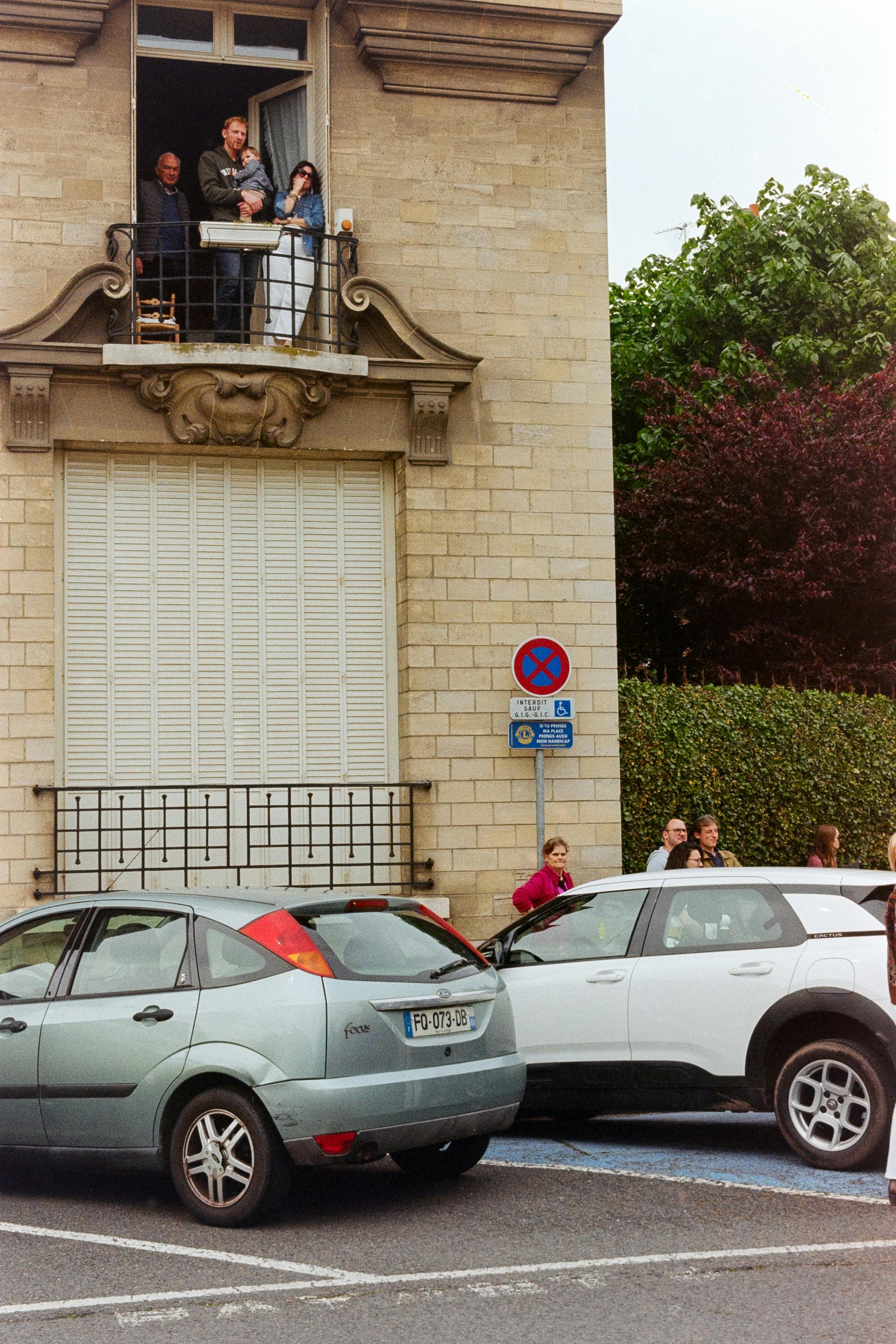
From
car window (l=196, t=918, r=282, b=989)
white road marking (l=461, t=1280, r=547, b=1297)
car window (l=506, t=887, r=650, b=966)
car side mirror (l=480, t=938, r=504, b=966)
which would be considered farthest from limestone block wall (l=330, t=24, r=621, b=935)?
white road marking (l=461, t=1280, r=547, b=1297)

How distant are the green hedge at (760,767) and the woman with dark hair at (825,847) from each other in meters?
2.29

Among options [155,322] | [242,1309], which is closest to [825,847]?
[155,322]

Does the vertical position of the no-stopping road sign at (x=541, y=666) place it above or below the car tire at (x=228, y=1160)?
A: above

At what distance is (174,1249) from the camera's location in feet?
20.6

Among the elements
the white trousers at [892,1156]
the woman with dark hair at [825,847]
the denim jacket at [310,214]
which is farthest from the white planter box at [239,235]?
the white trousers at [892,1156]

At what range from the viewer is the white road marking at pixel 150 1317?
5285mm

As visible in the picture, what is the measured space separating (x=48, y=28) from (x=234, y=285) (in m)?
2.62

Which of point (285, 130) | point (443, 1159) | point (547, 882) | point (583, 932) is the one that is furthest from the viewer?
point (285, 130)

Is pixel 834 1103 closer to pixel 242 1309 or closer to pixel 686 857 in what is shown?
pixel 242 1309

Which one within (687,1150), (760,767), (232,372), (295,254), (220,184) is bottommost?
(687,1150)

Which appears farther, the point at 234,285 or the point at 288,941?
the point at 234,285

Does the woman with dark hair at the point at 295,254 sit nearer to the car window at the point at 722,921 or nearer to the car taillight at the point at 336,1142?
the car window at the point at 722,921

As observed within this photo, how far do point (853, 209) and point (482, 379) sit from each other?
1601 centimetres

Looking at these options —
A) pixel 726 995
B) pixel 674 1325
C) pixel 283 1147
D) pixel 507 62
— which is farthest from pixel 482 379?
pixel 674 1325
